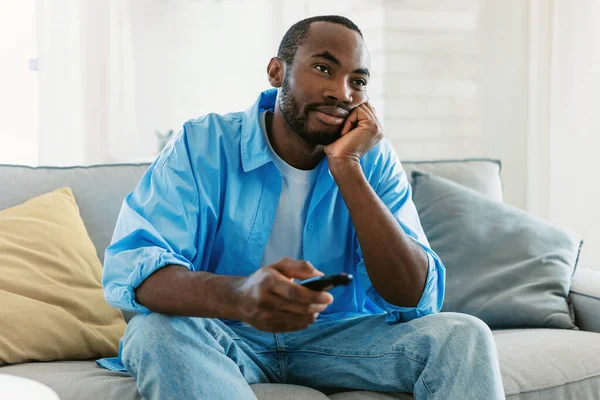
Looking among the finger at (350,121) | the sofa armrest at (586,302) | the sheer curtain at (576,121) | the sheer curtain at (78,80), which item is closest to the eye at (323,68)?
the finger at (350,121)

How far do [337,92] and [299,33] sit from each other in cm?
18

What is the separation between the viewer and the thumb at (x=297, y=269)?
1256 millimetres

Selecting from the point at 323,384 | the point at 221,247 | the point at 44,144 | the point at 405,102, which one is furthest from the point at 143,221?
the point at 405,102

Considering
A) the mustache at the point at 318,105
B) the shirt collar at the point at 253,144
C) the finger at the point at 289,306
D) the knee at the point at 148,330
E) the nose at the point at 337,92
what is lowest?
the knee at the point at 148,330

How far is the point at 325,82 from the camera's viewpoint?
1776mm

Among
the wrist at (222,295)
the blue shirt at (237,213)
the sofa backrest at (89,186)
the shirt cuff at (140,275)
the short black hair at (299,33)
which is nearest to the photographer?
the wrist at (222,295)

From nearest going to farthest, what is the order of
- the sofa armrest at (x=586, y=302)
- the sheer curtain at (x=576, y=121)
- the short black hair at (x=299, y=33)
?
the short black hair at (x=299, y=33) < the sofa armrest at (x=586, y=302) < the sheer curtain at (x=576, y=121)

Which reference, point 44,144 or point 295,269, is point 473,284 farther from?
point 44,144

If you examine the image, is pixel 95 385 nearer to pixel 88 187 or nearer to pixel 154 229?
pixel 154 229

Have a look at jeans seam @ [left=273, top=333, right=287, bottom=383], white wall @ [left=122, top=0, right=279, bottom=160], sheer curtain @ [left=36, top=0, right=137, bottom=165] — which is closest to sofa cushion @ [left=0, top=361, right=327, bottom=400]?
jeans seam @ [left=273, top=333, right=287, bottom=383]

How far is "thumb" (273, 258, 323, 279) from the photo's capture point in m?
1.26

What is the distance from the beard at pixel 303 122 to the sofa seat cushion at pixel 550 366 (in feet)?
2.08

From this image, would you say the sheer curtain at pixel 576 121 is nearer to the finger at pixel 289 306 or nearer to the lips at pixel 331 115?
the lips at pixel 331 115

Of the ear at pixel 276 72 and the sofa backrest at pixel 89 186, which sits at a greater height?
the ear at pixel 276 72
